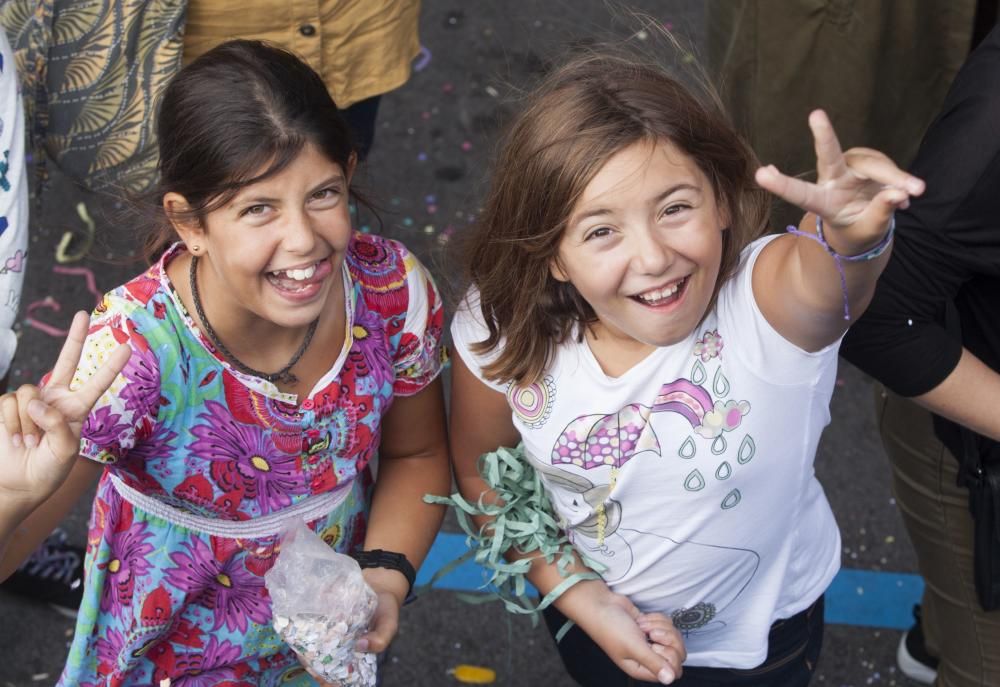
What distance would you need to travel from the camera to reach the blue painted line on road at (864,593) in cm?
344

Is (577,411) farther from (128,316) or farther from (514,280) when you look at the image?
(128,316)

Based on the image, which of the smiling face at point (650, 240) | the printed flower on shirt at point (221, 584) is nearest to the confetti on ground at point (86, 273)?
the printed flower on shirt at point (221, 584)

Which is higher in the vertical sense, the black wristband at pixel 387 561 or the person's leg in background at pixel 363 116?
the person's leg in background at pixel 363 116

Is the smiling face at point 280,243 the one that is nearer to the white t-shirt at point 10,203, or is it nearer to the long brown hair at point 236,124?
the long brown hair at point 236,124

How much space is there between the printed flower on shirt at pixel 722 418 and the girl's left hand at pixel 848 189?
0.40 metres

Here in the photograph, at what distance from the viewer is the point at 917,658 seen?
10.7 feet

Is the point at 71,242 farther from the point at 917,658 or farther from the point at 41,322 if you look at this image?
the point at 917,658

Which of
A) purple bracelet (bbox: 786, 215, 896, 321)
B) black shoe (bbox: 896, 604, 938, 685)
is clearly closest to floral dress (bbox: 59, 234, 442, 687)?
purple bracelet (bbox: 786, 215, 896, 321)

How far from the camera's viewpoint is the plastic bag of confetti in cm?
202

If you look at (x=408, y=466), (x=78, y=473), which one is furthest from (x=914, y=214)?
(x=78, y=473)

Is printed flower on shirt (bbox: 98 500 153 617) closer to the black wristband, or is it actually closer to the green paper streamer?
the black wristband

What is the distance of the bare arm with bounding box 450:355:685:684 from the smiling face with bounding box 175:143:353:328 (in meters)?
0.35

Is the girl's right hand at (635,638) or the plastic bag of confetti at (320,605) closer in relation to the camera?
the plastic bag of confetti at (320,605)

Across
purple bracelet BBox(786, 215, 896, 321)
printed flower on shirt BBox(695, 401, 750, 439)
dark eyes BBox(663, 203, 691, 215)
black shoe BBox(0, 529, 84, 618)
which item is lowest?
black shoe BBox(0, 529, 84, 618)
